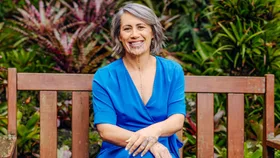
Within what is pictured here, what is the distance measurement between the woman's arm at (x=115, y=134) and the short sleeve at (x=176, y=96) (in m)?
0.30

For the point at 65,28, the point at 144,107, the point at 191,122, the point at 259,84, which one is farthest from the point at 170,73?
the point at 65,28

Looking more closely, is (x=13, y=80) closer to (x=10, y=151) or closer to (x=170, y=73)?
(x=10, y=151)

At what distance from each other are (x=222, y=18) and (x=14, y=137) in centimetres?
224

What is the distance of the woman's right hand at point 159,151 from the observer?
2779 mm

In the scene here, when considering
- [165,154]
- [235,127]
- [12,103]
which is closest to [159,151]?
[165,154]

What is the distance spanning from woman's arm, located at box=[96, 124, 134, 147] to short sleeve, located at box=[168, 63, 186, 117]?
0.98ft

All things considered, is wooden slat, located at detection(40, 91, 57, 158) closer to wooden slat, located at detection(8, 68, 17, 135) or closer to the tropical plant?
wooden slat, located at detection(8, 68, 17, 135)

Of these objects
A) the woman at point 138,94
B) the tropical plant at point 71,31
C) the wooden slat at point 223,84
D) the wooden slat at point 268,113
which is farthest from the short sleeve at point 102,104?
the tropical plant at point 71,31

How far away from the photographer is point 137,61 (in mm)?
3029

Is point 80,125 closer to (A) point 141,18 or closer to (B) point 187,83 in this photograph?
(B) point 187,83

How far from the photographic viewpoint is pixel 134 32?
9.51 ft

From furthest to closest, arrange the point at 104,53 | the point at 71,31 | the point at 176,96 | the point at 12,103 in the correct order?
1. the point at 71,31
2. the point at 104,53
3. the point at 12,103
4. the point at 176,96

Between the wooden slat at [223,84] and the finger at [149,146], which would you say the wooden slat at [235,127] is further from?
the finger at [149,146]

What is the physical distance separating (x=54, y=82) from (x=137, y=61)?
1.90ft
